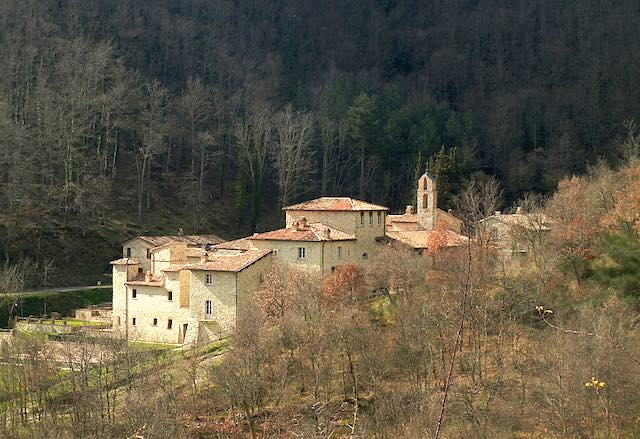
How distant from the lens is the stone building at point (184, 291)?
1551 inches

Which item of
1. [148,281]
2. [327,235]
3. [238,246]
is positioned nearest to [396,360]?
[327,235]

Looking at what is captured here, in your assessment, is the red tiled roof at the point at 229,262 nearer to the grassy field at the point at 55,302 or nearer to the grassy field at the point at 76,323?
the grassy field at the point at 76,323

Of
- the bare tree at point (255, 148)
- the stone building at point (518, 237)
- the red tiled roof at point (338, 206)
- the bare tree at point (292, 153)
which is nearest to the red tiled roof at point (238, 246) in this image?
the red tiled roof at point (338, 206)

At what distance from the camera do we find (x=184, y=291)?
41.8 m

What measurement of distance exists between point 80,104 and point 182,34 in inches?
1108

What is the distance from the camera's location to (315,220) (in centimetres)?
4481

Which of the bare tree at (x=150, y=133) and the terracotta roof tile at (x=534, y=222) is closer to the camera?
the terracotta roof tile at (x=534, y=222)

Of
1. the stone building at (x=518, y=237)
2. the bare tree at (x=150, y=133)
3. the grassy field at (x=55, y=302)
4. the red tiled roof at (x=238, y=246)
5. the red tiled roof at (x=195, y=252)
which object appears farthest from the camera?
the bare tree at (x=150, y=133)

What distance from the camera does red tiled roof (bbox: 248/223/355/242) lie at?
4138 centimetres

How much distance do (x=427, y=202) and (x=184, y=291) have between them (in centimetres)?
1762

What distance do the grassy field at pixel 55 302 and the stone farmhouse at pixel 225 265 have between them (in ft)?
14.9

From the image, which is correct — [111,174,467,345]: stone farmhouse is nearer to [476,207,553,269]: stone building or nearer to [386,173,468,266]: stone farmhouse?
[386,173,468,266]: stone farmhouse

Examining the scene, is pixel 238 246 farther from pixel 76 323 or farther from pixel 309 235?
pixel 76 323

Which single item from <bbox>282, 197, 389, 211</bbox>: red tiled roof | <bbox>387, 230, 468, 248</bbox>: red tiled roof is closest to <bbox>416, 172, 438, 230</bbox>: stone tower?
<bbox>387, 230, 468, 248</bbox>: red tiled roof
